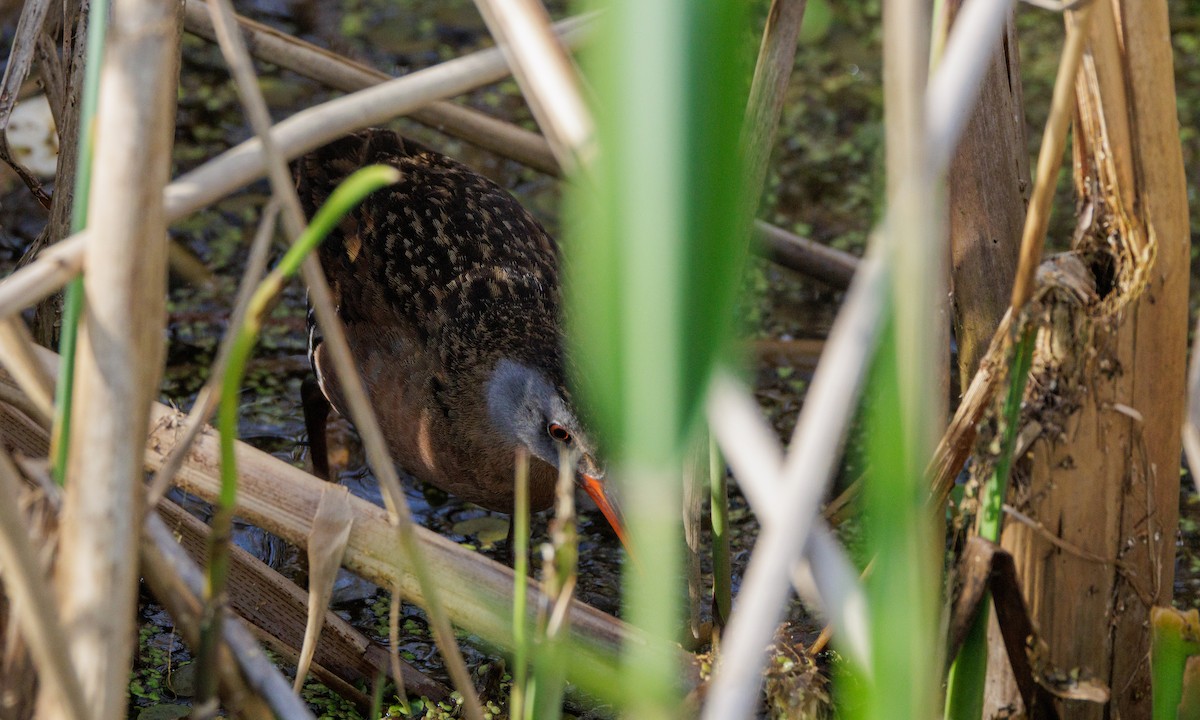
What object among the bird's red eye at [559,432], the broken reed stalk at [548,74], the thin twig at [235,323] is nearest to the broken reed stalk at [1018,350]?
the broken reed stalk at [548,74]

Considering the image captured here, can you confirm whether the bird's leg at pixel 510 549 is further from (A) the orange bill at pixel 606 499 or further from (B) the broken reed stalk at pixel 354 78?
(B) the broken reed stalk at pixel 354 78

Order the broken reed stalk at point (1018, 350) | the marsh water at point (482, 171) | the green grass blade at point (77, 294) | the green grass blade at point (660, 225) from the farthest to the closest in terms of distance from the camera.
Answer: the marsh water at point (482, 171), the broken reed stalk at point (1018, 350), the green grass blade at point (77, 294), the green grass blade at point (660, 225)

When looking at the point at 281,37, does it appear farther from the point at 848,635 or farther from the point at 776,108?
the point at 848,635

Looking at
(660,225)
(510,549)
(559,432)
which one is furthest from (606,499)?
(660,225)

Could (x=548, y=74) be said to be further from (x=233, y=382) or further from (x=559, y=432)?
(x=559, y=432)

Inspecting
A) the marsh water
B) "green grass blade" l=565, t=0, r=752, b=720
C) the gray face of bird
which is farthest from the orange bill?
"green grass blade" l=565, t=0, r=752, b=720

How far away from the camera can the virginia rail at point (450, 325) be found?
10.8 ft

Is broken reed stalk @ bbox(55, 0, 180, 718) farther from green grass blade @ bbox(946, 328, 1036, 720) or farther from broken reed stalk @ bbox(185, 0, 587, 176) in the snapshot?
broken reed stalk @ bbox(185, 0, 587, 176)

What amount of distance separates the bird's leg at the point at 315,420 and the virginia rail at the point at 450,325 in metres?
0.28


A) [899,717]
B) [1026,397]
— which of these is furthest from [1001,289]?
[899,717]

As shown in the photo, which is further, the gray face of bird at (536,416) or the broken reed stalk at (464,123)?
the broken reed stalk at (464,123)

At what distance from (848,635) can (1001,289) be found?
4.21ft

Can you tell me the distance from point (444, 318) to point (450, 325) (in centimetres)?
3

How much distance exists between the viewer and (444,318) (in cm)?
337
